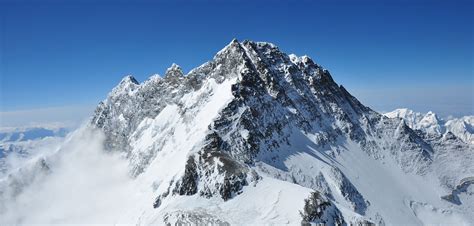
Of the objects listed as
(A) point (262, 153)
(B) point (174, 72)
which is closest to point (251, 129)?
(A) point (262, 153)

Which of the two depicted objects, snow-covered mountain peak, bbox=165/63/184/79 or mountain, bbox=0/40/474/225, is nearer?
mountain, bbox=0/40/474/225

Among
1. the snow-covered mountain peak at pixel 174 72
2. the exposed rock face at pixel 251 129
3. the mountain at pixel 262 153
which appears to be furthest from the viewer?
the snow-covered mountain peak at pixel 174 72

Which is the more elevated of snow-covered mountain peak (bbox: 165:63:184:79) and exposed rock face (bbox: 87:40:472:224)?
snow-covered mountain peak (bbox: 165:63:184:79)

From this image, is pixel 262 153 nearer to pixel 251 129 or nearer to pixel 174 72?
pixel 251 129

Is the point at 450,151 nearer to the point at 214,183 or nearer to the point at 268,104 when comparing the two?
the point at 268,104

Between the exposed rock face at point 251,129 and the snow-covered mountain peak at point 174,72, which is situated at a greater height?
the snow-covered mountain peak at point 174,72

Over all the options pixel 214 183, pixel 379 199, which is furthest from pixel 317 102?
pixel 214 183
